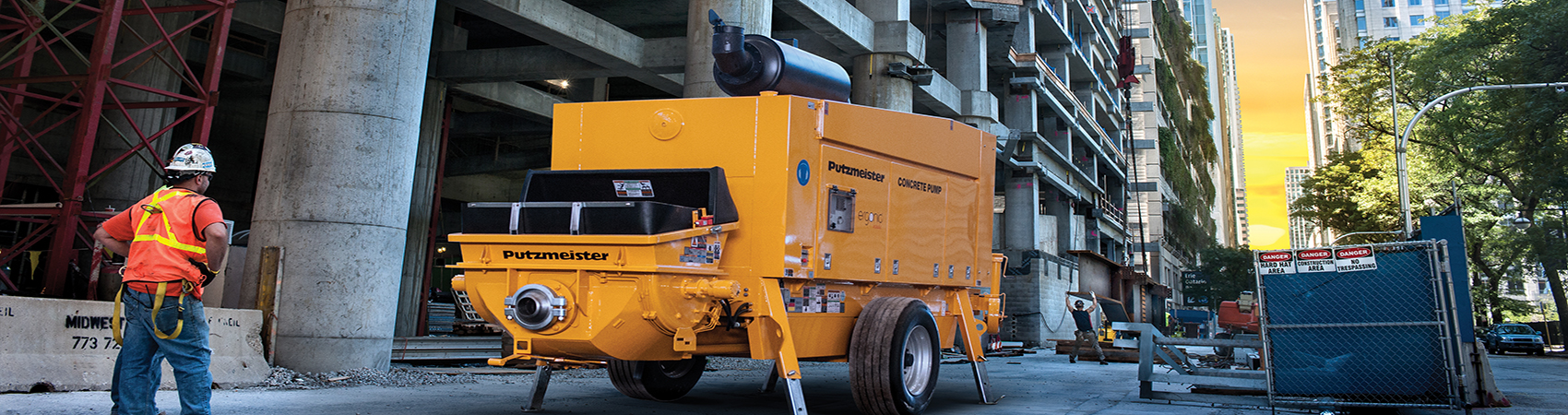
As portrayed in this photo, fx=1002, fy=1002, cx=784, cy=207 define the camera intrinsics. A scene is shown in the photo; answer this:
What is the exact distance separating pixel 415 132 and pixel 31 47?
745cm

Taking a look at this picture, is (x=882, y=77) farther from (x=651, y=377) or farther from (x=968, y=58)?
(x=651, y=377)

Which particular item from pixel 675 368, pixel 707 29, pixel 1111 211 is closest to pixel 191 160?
pixel 675 368

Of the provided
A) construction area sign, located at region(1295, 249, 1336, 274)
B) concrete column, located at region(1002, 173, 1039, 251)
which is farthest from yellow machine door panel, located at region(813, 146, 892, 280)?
concrete column, located at region(1002, 173, 1039, 251)

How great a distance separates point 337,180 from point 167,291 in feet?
17.1

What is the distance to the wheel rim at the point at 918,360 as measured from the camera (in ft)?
24.8

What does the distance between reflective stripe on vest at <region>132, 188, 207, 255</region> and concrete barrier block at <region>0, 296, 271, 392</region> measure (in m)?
3.64

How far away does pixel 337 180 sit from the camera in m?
10.0

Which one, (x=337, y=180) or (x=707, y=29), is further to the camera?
(x=707, y=29)

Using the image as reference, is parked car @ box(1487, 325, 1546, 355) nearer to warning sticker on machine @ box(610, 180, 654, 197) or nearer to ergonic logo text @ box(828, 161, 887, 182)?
ergonic logo text @ box(828, 161, 887, 182)

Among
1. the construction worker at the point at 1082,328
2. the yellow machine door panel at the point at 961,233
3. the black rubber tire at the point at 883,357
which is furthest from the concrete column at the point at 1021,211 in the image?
the black rubber tire at the point at 883,357

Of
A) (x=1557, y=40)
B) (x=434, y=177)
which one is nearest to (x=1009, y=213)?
(x=1557, y=40)

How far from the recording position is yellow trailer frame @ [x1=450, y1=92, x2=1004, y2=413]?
20.4 ft

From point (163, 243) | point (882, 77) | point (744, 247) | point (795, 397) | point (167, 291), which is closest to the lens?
point (167, 291)

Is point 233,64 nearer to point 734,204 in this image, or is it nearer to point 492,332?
point 492,332
